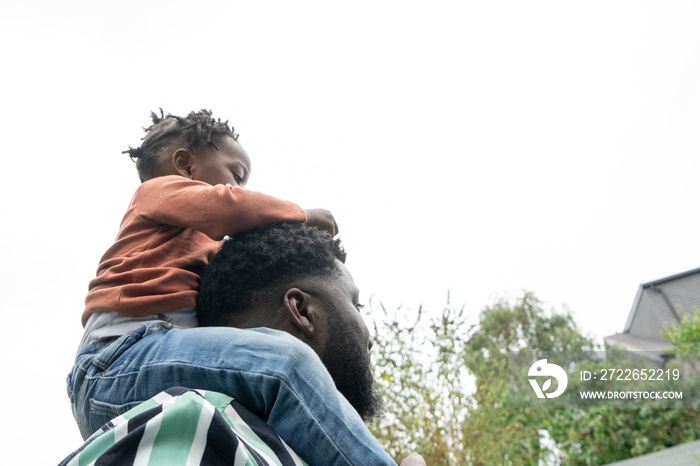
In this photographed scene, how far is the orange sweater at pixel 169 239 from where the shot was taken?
178 centimetres

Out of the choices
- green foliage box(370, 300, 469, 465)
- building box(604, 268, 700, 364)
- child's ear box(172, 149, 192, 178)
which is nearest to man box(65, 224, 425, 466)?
child's ear box(172, 149, 192, 178)

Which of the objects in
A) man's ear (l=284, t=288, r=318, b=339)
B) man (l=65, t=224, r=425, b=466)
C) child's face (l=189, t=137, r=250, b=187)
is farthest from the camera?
child's face (l=189, t=137, r=250, b=187)

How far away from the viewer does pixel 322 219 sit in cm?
225

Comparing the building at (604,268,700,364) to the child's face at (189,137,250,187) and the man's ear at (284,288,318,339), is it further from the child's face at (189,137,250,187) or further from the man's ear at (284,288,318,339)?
the man's ear at (284,288,318,339)

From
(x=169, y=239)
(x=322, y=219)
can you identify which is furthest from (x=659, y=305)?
(x=169, y=239)

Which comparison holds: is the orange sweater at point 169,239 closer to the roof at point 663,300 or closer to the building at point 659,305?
the building at point 659,305

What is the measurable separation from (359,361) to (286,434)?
517 mm

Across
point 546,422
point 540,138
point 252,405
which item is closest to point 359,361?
point 252,405

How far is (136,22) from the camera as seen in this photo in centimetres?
674

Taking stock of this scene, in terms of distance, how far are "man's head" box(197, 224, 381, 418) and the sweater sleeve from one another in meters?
0.08

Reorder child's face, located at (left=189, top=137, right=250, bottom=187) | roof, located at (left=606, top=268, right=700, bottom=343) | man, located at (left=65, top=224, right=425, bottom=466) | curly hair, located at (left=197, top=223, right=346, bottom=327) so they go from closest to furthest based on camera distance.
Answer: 1. man, located at (left=65, top=224, right=425, bottom=466)
2. curly hair, located at (left=197, top=223, right=346, bottom=327)
3. child's face, located at (left=189, top=137, right=250, bottom=187)
4. roof, located at (left=606, top=268, right=700, bottom=343)

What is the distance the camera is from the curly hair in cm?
184

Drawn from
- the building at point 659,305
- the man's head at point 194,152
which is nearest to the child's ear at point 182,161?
the man's head at point 194,152

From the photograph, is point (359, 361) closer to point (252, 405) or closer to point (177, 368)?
point (252, 405)
